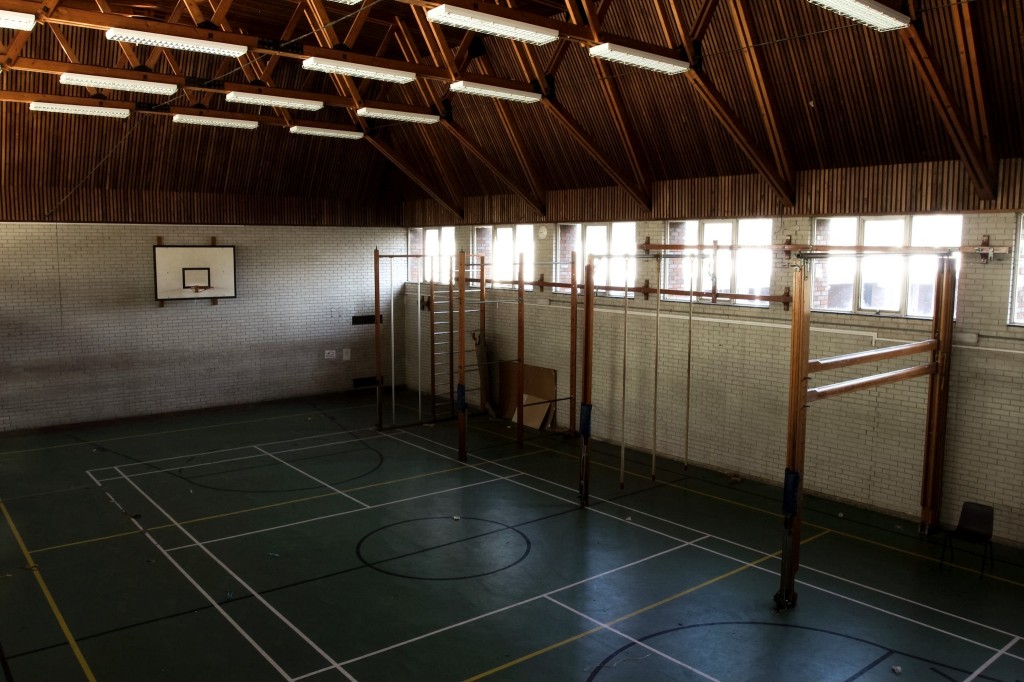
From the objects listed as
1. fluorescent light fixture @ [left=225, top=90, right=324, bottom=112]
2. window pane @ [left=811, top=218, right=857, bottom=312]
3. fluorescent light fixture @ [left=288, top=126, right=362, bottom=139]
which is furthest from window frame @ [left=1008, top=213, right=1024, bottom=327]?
fluorescent light fixture @ [left=288, top=126, right=362, bottom=139]

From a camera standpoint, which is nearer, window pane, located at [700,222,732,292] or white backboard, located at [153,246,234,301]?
window pane, located at [700,222,732,292]

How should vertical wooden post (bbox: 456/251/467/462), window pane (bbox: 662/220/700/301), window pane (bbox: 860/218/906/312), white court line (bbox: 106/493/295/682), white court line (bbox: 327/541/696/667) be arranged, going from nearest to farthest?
1. white court line (bbox: 106/493/295/682)
2. white court line (bbox: 327/541/696/667)
3. window pane (bbox: 860/218/906/312)
4. vertical wooden post (bbox: 456/251/467/462)
5. window pane (bbox: 662/220/700/301)

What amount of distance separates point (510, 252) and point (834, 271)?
7843mm

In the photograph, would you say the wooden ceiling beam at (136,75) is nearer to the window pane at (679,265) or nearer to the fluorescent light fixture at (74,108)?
the fluorescent light fixture at (74,108)

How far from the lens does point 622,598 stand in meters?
8.77

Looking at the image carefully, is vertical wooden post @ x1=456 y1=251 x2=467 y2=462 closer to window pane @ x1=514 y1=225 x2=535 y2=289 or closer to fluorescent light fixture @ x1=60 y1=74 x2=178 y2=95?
window pane @ x1=514 y1=225 x2=535 y2=289

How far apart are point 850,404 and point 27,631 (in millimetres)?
10945

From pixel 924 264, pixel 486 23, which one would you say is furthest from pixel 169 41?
pixel 924 264

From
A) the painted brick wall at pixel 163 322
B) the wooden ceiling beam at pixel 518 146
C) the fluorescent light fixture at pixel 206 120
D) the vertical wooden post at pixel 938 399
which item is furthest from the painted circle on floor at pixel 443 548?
the painted brick wall at pixel 163 322

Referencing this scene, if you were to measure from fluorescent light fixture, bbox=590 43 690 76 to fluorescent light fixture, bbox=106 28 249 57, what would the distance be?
444cm

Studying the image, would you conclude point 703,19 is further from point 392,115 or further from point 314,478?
point 314,478

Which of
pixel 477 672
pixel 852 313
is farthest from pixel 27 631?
pixel 852 313

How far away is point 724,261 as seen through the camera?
13.7 m

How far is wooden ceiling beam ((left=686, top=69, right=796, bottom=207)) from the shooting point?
11.0 m
